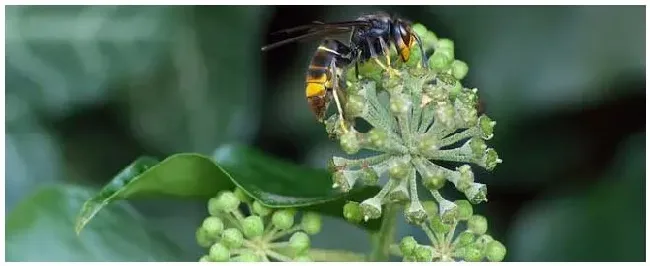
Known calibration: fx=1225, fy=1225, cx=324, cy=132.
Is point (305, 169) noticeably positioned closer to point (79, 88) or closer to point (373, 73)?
point (373, 73)

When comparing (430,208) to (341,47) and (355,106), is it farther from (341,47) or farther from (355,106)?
(341,47)

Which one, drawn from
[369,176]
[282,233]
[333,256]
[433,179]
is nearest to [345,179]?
[369,176]

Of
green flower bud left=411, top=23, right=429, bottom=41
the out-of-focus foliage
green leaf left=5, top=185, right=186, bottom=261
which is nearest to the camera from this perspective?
green flower bud left=411, top=23, right=429, bottom=41

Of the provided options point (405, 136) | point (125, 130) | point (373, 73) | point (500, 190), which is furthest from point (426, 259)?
point (125, 130)

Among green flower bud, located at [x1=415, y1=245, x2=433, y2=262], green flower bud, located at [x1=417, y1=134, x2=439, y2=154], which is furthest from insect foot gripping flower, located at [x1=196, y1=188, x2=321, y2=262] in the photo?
green flower bud, located at [x1=417, y1=134, x2=439, y2=154]

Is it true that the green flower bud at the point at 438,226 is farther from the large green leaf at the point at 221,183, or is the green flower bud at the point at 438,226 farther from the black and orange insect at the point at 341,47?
the black and orange insect at the point at 341,47

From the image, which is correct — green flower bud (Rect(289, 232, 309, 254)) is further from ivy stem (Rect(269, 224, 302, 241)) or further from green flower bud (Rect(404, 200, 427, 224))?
green flower bud (Rect(404, 200, 427, 224))
